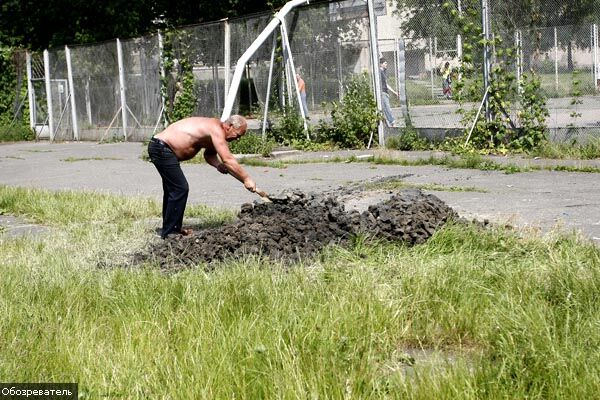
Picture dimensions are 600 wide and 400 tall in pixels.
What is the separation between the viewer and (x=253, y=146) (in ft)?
59.2

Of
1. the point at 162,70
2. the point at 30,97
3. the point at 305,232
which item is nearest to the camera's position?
the point at 305,232

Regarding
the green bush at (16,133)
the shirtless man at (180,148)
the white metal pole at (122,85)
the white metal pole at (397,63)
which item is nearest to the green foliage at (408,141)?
the white metal pole at (397,63)

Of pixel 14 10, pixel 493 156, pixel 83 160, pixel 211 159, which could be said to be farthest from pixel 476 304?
pixel 14 10

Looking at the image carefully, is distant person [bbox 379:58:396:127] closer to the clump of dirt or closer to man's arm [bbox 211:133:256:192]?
man's arm [bbox 211:133:256:192]

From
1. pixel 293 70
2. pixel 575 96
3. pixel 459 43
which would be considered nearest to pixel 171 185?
pixel 575 96

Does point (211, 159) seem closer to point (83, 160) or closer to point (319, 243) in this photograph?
point (319, 243)

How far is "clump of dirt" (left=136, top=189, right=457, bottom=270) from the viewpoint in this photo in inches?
282

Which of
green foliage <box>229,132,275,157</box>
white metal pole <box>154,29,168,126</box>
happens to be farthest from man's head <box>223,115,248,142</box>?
white metal pole <box>154,29,168,126</box>

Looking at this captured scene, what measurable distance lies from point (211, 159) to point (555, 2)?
7748mm

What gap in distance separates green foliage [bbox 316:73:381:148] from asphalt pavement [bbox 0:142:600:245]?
712 millimetres

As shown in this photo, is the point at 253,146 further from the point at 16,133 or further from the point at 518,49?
the point at 16,133

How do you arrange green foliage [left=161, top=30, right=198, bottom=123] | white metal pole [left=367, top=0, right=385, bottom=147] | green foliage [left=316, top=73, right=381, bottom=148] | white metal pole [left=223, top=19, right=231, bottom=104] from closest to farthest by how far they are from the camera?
white metal pole [left=367, top=0, right=385, bottom=147], green foliage [left=316, top=73, right=381, bottom=148], white metal pole [left=223, top=19, right=231, bottom=104], green foliage [left=161, top=30, right=198, bottom=123]

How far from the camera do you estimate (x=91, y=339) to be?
4980 mm

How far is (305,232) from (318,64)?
11964 millimetres
